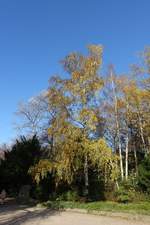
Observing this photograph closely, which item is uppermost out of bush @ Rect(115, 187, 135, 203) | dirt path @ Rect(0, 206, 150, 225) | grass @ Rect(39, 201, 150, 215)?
bush @ Rect(115, 187, 135, 203)

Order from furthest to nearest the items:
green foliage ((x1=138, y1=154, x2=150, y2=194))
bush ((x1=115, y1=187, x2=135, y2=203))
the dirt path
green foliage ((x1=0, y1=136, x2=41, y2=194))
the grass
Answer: green foliage ((x1=0, y1=136, x2=41, y2=194)) → bush ((x1=115, y1=187, x2=135, y2=203)) → green foliage ((x1=138, y1=154, x2=150, y2=194)) → the grass → the dirt path

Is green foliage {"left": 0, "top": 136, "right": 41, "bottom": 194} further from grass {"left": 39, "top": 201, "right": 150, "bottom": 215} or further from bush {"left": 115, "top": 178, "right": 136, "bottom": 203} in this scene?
grass {"left": 39, "top": 201, "right": 150, "bottom": 215}

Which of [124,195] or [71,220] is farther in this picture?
[124,195]

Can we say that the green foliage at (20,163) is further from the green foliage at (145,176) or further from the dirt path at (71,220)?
the dirt path at (71,220)

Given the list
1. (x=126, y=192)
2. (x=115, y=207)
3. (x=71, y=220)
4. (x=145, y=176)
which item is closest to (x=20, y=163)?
(x=126, y=192)

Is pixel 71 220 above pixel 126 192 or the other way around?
the other way around

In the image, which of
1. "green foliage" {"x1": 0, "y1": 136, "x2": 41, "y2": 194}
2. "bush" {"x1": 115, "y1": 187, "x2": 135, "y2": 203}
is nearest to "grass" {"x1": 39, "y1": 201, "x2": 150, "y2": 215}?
"bush" {"x1": 115, "y1": 187, "x2": 135, "y2": 203}

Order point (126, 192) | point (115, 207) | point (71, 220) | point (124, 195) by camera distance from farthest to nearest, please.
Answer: point (126, 192) < point (124, 195) < point (115, 207) < point (71, 220)

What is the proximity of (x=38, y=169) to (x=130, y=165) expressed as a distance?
20.9 metres

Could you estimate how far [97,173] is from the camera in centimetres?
2269

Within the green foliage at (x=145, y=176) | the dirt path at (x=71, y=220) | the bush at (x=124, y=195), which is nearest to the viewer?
the dirt path at (x=71, y=220)

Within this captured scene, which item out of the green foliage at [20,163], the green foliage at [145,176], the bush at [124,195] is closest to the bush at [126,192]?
the bush at [124,195]

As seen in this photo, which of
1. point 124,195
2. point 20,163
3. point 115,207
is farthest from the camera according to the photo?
point 20,163

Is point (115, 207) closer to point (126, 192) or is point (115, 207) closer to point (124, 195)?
point (124, 195)
